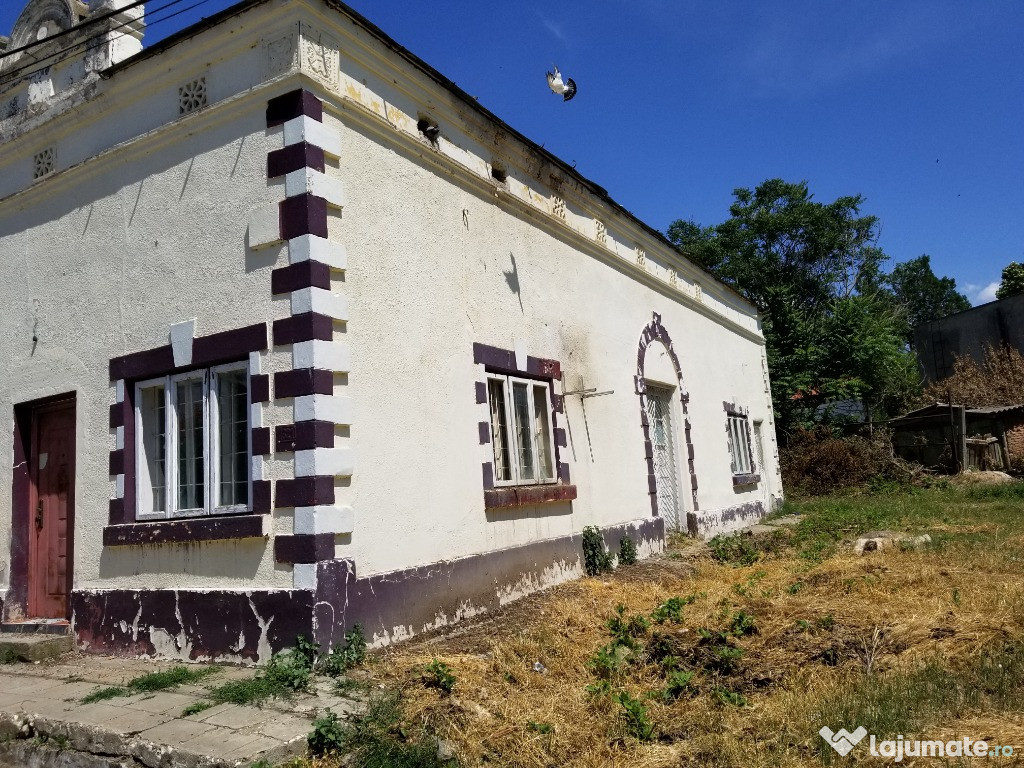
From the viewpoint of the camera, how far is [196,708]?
502 cm

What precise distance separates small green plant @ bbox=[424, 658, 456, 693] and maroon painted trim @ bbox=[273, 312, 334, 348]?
98.1 inches

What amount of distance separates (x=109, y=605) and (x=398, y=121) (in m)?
5.30

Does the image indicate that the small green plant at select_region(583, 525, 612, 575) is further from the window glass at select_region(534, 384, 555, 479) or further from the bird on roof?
the bird on roof

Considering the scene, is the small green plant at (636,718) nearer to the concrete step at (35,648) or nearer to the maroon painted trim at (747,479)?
the concrete step at (35,648)

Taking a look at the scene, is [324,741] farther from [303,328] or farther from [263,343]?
[263,343]

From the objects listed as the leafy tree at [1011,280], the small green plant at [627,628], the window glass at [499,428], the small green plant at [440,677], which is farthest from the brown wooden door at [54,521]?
the leafy tree at [1011,280]

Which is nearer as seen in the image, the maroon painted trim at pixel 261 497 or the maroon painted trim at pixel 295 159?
the maroon painted trim at pixel 261 497

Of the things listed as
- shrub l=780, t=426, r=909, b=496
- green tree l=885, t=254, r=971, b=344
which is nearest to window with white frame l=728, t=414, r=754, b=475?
shrub l=780, t=426, r=909, b=496

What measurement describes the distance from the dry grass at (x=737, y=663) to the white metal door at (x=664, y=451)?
4200mm

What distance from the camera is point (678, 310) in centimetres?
1480

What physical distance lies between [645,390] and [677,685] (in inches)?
307

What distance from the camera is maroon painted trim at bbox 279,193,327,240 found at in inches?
252

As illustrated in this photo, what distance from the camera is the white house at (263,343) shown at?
6.34 m

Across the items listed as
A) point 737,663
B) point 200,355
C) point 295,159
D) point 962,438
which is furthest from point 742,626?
point 962,438
